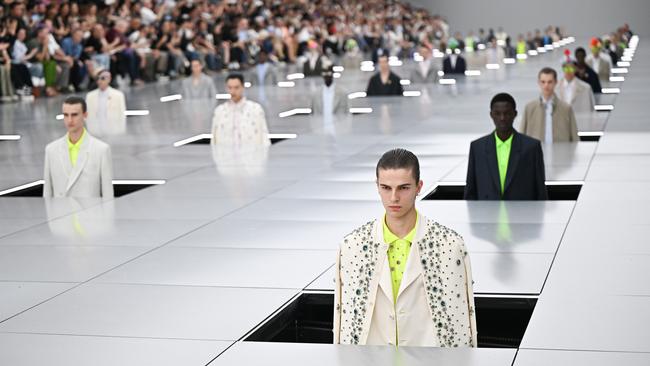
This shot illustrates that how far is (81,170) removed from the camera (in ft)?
36.8

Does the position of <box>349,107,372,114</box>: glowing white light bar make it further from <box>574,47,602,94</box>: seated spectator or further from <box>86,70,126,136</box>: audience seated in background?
<box>574,47,602,94</box>: seated spectator

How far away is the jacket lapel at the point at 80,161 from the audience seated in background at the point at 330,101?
1027 centimetres

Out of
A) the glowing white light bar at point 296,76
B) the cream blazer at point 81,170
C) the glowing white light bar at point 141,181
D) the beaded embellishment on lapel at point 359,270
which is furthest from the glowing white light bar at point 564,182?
the glowing white light bar at point 296,76

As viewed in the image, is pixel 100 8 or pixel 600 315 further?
pixel 100 8

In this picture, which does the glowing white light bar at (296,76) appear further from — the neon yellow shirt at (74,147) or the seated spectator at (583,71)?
the neon yellow shirt at (74,147)

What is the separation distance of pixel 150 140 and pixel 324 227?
8458 mm

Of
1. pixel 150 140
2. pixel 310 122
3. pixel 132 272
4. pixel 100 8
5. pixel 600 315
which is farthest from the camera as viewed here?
pixel 100 8

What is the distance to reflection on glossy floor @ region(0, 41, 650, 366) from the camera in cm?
642

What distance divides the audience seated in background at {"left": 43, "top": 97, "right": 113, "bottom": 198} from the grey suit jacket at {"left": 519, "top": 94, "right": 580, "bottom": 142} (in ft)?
18.5

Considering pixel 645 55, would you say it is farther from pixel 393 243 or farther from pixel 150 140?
pixel 393 243

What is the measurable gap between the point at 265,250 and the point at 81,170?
2950mm

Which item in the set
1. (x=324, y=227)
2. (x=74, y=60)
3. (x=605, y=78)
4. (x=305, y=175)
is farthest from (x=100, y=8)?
(x=324, y=227)

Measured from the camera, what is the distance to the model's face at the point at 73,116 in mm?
10758

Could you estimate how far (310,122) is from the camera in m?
20.1
